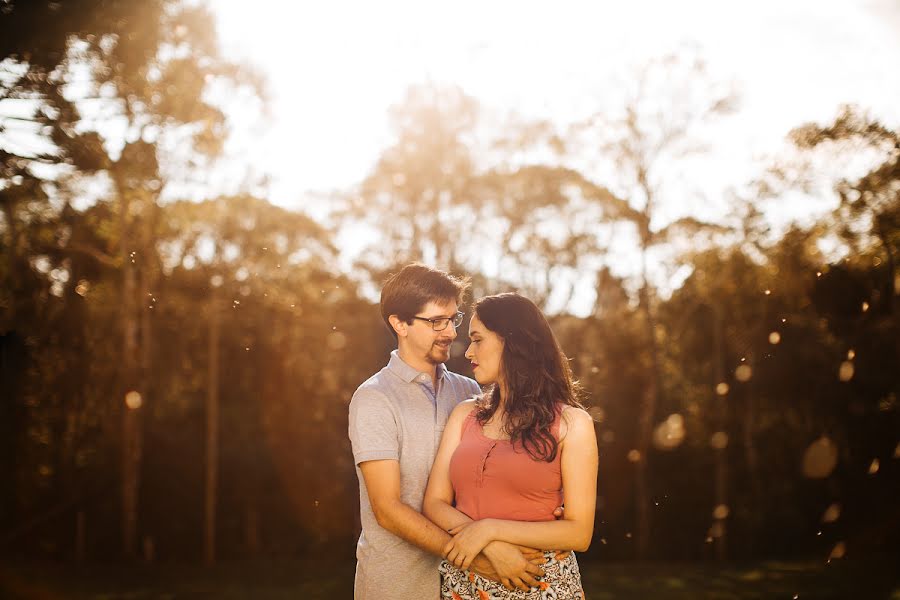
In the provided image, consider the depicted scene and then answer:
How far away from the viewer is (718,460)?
61.1 ft

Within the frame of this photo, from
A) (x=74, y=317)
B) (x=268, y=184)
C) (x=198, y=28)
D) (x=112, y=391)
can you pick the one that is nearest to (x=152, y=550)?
(x=112, y=391)

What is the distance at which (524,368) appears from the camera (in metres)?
2.66

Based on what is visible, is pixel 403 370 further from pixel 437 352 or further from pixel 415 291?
pixel 415 291

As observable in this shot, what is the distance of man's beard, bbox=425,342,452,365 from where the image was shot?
283 cm

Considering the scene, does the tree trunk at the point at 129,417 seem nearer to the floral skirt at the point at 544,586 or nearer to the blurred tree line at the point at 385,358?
the blurred tree line at the point at 385,358

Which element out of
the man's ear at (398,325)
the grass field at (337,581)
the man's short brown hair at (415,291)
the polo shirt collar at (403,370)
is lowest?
the grass field at (337,581)

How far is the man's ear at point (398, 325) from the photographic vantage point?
2873 mm

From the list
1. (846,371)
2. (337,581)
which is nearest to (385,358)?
(337,581)

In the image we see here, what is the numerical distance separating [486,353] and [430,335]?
243 millimetres

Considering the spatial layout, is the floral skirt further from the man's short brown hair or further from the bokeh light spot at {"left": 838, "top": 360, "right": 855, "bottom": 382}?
the bokeh light spot at {"left": 838, "top": 360, "right": 855, "bottom": 382}

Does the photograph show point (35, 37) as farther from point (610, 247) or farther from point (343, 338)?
point (610, 247)

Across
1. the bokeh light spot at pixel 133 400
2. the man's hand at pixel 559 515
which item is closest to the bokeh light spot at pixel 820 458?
the bokeh light spot at pixel 133 400

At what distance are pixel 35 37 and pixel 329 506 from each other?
46.2 feet

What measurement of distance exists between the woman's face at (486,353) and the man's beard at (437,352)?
0.16 metres
